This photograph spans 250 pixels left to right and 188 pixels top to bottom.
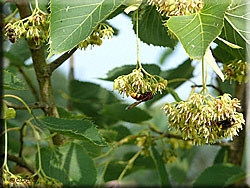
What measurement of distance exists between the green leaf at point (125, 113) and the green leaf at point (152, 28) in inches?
11.8

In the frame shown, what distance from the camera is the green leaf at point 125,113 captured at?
1087 millimetres

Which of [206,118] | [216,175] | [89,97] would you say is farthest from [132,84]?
[89,97]

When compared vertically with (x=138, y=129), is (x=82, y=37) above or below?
above

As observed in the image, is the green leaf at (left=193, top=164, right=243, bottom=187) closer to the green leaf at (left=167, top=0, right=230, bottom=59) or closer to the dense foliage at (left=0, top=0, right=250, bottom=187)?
the dense foliage at (left=0, top=0, right=250, bottom=187)

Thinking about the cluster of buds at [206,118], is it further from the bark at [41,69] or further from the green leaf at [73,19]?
the bark at [41,69]

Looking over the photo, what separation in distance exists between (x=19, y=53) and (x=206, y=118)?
81 cm

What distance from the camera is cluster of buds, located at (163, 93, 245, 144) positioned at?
60 cm

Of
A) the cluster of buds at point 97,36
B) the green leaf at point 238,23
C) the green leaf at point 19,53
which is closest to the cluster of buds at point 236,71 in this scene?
the green leaf at point 238,23

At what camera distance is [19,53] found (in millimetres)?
1222

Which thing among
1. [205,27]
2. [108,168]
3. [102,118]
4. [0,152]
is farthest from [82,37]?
[102,118]

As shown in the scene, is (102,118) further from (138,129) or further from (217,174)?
(217,174)

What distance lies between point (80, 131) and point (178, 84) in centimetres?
47

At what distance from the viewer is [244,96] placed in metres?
0.99

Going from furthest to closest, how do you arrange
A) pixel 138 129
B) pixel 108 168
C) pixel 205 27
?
pixel 138 129 < pixel 108 168 < pixel 205 27
